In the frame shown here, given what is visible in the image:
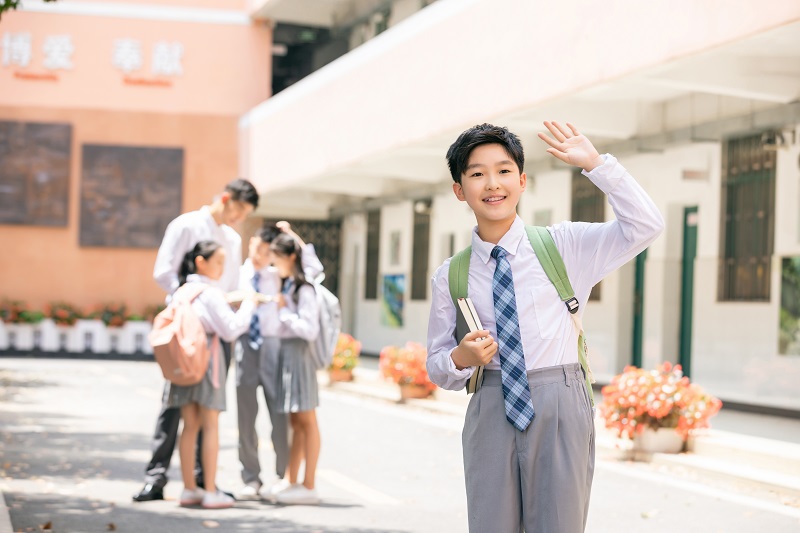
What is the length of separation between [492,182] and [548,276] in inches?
13.9

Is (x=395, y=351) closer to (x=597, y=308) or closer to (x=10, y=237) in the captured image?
(x=597, y=308)

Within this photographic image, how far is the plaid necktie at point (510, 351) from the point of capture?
3977mm

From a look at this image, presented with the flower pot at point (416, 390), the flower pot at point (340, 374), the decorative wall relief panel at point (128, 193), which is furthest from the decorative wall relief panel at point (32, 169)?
the flower pot at point (416, 390)

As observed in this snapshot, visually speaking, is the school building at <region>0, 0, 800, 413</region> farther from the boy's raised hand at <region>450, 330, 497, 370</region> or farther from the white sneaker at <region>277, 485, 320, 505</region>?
the boy's raised hand at <region>450, 330, 497, 370</region>

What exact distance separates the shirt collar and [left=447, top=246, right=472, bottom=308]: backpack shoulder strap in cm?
6

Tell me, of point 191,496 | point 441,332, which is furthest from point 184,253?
point 441,332

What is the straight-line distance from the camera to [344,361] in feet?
72.3

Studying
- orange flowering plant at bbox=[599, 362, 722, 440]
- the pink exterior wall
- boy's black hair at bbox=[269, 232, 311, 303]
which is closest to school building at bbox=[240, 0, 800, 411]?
orange flowering plant at bbox=[599, 362, 722, 440]

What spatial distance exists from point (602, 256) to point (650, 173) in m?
15.3

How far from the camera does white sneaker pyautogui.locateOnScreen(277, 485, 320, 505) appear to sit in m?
9.01

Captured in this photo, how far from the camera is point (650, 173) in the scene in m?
19.0

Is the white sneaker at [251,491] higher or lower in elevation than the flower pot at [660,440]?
lower

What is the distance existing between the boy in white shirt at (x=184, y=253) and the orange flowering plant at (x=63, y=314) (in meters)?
23.8

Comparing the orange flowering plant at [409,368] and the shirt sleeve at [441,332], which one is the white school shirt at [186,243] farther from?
the orange flowering plant at [409,368]
